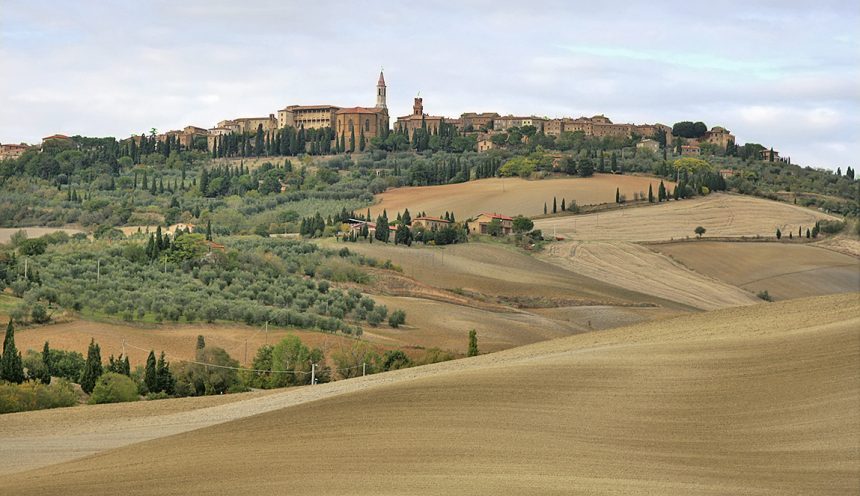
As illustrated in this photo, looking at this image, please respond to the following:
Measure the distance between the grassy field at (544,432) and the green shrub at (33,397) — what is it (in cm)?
425

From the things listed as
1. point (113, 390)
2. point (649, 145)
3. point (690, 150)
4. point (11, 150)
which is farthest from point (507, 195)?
point (11, 150)

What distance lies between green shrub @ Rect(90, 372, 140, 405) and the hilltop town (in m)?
120

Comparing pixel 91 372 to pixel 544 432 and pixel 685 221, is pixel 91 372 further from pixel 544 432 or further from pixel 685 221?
pixel 685 221

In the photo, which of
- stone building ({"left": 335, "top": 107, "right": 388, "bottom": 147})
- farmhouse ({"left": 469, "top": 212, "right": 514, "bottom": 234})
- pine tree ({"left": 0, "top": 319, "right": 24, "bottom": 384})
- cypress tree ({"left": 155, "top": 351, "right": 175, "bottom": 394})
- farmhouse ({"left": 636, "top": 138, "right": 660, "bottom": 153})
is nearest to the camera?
pine tree ({"left": 0, "top": 319, "right": 24, "bottom": 384})

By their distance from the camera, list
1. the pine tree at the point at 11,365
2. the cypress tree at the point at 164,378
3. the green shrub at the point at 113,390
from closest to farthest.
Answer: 1. the green shrub at the point at 113,390
2. the pine tree at the point at 11,365
3. the cypress tree at the point at 164,378

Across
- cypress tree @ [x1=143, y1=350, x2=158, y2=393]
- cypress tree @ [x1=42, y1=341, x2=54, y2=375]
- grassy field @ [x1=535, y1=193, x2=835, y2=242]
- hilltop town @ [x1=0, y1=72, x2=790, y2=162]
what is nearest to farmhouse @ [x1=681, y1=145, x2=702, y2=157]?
hilltop town @ [x1=0, y1=72, x2=790, y2=162]

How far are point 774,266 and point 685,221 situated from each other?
14598 millimetres

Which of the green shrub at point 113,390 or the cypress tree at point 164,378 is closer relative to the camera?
the green shrub at point 113,390

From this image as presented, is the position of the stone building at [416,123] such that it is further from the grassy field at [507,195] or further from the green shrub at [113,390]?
the green shrub at [113,390]

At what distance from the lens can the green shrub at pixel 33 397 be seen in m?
51.2

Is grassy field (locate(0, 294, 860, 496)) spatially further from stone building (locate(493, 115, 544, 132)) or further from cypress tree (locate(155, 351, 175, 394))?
stone building (locate(493, 115, 544, 132))

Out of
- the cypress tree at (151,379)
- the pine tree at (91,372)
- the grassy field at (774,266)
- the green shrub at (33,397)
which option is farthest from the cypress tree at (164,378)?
the grassy field at (774,266)

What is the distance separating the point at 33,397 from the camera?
52594 millimetres

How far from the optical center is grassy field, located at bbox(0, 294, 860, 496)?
34.1 m
